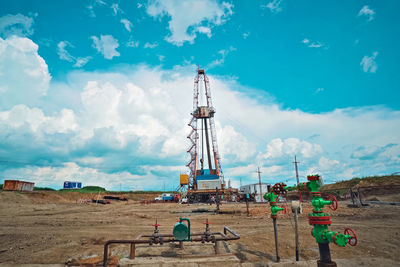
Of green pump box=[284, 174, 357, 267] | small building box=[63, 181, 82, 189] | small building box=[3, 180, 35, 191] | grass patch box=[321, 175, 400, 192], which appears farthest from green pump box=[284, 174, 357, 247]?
small building box=[63, 181, 82, 189]

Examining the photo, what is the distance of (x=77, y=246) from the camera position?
874 cm

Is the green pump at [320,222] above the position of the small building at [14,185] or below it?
below

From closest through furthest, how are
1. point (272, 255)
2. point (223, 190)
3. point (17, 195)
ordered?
point (272, 255) < point (17, 195) < point (223, 190)

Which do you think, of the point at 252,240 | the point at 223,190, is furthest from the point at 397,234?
the point at 223,190

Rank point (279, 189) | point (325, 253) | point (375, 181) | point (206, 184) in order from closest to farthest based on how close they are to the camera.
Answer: point (325, 253) → point (279, 189) → point (375, 181) → point (206, 184)

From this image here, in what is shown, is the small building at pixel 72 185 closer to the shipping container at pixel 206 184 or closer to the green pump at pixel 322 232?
the shipping container at pixel 206 184

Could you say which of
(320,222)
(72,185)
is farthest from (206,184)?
(72,185)

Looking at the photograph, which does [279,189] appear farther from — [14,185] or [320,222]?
[14,185]

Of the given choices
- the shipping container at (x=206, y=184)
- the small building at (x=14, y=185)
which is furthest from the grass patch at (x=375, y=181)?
the small building at (x=14, y=185)

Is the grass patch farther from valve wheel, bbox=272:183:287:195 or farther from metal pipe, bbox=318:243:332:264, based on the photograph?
metal pipe, bbox=318:243:332:264

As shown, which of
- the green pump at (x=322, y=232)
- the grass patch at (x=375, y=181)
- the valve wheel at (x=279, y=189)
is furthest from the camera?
the grass patch at (x=375, y=181)

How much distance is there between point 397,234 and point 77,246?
13732 mm

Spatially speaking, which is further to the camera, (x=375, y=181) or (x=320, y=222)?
(x=375, y=181)

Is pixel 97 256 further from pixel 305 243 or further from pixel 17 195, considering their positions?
pixel 17 195
